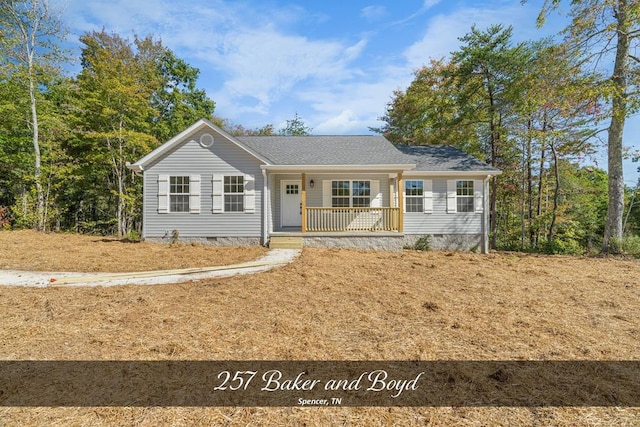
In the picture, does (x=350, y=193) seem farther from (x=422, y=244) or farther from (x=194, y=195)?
(x=194, y=195)

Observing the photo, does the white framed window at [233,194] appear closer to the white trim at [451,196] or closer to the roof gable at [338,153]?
the roof gable at [338,153]

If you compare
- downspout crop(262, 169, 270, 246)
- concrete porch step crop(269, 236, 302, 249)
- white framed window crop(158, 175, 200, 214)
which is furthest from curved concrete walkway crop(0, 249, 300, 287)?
white framed window crop(158, 175, 200, 214)

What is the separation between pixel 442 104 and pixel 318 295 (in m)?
15.6

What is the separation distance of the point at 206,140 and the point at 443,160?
381 inches

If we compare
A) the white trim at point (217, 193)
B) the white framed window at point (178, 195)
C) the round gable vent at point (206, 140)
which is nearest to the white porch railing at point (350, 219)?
the white trim at point (217, 193)

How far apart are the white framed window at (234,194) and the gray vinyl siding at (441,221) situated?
21.6 feet

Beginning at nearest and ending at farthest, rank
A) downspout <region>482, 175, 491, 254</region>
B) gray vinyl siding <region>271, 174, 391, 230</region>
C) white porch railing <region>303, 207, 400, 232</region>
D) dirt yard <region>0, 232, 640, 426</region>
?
dirt yard <region>0, 232, 640, 426</region> < white porch railing <region>303, 207, 400, 232</region> < downspout <region>482, 175, 491, 254</region> < gray vinyl siding <region>271, 174, 391, 230</region>

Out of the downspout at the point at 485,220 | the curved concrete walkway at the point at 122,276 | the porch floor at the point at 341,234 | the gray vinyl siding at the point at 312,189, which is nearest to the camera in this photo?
the curved concrete walkway at the point at 122,276

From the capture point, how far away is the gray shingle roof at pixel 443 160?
11719 mm

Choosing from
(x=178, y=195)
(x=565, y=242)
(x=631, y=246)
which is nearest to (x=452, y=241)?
(x=631, y=246)

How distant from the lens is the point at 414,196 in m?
11.9

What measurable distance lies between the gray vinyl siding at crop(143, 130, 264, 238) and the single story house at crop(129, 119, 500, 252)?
37mm

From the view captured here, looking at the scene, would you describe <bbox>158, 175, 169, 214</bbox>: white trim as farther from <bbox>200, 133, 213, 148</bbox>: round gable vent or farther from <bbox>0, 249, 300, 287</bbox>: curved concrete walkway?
<bbox>0, 249, 300, 287</bbox>: curved concrete walkway

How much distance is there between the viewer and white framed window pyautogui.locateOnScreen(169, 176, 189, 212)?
10773 millimetres
